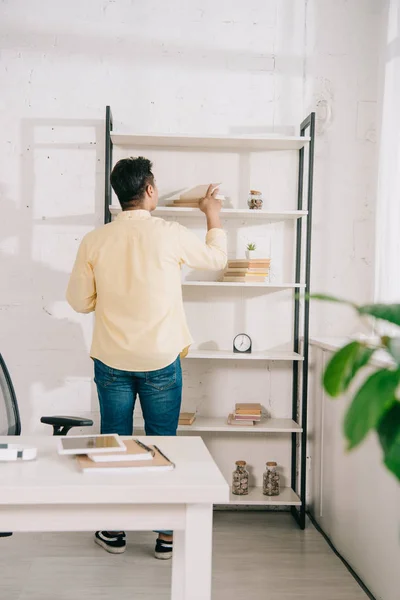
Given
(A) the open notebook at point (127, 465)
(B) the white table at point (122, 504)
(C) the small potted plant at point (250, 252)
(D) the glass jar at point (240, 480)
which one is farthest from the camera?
(C) the small potted plant at point (250, 252)

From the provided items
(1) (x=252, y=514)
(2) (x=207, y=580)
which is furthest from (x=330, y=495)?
(2) (x=207, y=580)

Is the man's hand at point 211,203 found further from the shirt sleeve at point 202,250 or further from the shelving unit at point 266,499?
the shelving unit at point 266,499

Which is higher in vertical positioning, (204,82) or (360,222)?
(204,82)

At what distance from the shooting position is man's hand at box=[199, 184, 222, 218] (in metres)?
3.38

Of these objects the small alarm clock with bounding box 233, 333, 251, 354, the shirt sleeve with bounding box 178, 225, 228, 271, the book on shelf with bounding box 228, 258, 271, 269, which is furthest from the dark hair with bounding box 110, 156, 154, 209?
the small alarm clock with bounding box 233, 333, 251, 354

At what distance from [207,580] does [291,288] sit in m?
2.44

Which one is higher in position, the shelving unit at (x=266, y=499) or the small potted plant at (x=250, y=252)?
the small potted plant at (x=250, y=252)

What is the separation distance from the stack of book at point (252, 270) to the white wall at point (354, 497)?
48 cm

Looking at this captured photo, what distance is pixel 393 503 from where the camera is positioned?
2.50 m

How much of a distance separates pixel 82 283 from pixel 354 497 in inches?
57.0

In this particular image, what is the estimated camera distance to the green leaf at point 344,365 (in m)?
0.82

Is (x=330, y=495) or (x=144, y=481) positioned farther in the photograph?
(x=330, y=495)

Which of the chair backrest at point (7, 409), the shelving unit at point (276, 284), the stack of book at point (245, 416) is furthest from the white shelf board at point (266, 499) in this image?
the chair backrest at point (7, 409)

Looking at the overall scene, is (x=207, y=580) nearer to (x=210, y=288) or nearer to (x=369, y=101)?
(x=210, y=288)
